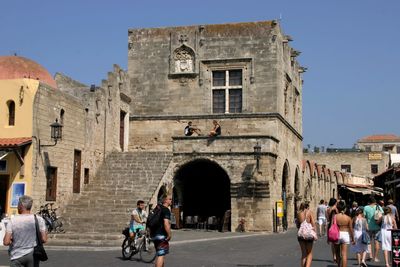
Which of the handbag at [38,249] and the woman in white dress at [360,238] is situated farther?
the woman in white dress at [360,238]

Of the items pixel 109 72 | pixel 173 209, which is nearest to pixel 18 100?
pixel 109 72

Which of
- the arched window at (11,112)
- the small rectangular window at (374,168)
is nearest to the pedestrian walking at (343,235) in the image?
the arched window at (11,112)

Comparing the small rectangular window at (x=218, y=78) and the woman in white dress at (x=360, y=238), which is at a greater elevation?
the small rectangular window at (x=218, y=78)

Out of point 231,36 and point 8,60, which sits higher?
point 231,36

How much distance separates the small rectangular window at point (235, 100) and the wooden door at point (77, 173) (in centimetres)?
860

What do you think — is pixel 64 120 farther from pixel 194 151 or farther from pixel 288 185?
pixel 288 185

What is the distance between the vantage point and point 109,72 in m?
26.7

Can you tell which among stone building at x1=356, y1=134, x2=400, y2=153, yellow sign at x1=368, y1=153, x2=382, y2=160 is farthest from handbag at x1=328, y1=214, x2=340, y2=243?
stone building at x1=356, y1=134, x2=400, y2=153

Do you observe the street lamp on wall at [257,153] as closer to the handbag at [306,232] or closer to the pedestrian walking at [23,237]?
the handbag at [306,232]

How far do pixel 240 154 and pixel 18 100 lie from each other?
9.86m

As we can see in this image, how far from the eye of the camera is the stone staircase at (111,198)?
18.8 m

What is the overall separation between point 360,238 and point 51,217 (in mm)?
11406

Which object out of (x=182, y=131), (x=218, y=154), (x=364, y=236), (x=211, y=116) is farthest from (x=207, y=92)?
(x=364, y=236)

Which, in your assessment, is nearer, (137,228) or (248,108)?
(137,228)
